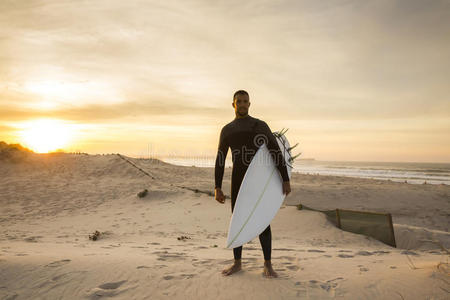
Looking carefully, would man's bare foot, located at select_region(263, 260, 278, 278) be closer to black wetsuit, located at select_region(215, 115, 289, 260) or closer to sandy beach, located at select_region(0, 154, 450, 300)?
sandy beach, located at select_region(0, 154, 450, 300)

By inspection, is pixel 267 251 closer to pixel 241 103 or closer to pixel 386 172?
pixel 241 103

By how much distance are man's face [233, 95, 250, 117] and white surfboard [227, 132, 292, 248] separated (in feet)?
1.55

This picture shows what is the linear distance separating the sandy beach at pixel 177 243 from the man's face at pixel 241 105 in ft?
6.19

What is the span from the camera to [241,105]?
3168 millimetres

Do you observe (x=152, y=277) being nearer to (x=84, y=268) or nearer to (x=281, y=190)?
(x=84, y=268)

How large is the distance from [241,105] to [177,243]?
3.27 meters

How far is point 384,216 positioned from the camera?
18.3 ft

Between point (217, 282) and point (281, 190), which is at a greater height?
point (281, 190)

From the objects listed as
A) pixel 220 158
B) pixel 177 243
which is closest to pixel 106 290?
pixel 220 158

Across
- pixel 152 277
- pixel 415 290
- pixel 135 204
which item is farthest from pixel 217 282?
pixel 135 204

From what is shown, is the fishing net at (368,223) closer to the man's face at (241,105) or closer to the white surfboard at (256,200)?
the white surfboard at (256,200)

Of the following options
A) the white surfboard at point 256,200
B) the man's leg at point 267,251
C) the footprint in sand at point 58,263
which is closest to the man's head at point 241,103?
the white surfboard at point 256,200

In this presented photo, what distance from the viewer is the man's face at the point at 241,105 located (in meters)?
3.17

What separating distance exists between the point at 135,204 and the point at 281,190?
726 centimetres
